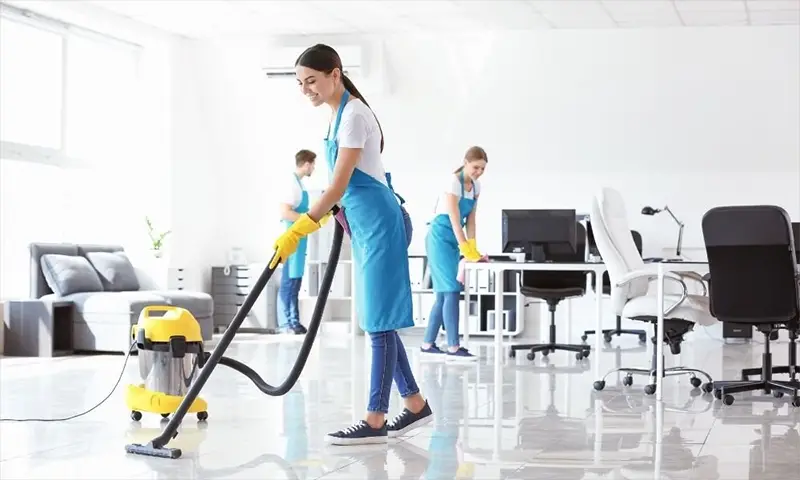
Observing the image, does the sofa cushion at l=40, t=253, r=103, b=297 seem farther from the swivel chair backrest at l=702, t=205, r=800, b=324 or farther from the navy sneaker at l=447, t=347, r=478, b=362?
the swivel chair backrest at l=702, t=205, r=800, b=324

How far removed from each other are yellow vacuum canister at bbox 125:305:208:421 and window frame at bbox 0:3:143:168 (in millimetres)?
4837

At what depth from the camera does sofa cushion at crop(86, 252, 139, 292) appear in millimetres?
8992

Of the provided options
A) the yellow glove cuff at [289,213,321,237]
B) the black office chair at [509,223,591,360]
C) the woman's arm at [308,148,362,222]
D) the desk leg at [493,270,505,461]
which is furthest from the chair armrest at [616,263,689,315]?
the yellow glove cuff at [289,213,321,237]

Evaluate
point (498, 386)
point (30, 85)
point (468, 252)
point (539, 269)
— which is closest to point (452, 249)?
point (468, 252)

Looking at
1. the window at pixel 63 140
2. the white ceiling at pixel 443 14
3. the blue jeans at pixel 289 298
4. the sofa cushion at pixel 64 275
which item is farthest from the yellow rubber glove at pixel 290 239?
the blue jeans at pixel 289 298

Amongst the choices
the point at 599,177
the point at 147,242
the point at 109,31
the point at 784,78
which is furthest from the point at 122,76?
the point at 784,78

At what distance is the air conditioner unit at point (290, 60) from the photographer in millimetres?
10562

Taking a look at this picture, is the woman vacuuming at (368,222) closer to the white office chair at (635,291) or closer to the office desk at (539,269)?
the white office chair at (635,291)

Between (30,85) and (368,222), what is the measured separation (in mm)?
6205

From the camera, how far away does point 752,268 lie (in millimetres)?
5395

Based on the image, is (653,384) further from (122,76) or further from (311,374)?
(122,76)

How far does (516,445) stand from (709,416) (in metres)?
1.25

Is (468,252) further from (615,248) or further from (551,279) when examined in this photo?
(615,248)

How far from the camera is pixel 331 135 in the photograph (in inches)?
162
